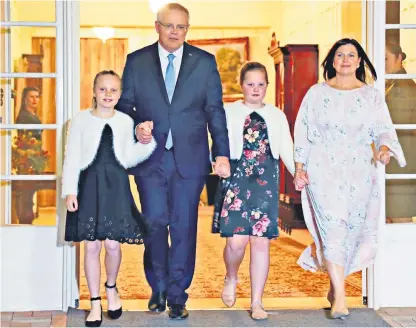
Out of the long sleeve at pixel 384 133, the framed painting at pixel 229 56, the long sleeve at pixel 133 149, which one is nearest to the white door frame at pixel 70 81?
the long sleeve at pixel 133 149

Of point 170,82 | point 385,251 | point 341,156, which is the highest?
point 170,82

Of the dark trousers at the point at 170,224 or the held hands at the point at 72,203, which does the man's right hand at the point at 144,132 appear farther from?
the held hands at the point at 72,203

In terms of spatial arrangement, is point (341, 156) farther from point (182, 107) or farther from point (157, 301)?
point (157, 301)

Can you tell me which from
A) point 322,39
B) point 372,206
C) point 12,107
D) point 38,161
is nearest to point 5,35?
point 12,107

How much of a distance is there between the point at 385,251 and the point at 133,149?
1.51m

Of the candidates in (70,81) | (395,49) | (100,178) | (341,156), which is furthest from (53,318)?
(395,49)

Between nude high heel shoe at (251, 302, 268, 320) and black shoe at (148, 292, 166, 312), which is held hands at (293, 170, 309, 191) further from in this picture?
black shoe at (148, 292, 166, 312)

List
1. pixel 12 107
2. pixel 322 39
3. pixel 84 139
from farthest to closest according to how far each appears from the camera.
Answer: pixel 322 39 → pixel 12 107 → pixel 84 139

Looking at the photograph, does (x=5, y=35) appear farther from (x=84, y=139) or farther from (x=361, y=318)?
(x=361, y=318)

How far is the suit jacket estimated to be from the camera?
403 centimetres

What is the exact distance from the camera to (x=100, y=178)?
3939mm

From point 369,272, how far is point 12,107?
84.0 inches

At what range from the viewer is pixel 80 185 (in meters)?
3.95

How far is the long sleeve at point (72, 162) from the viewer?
3.91m
